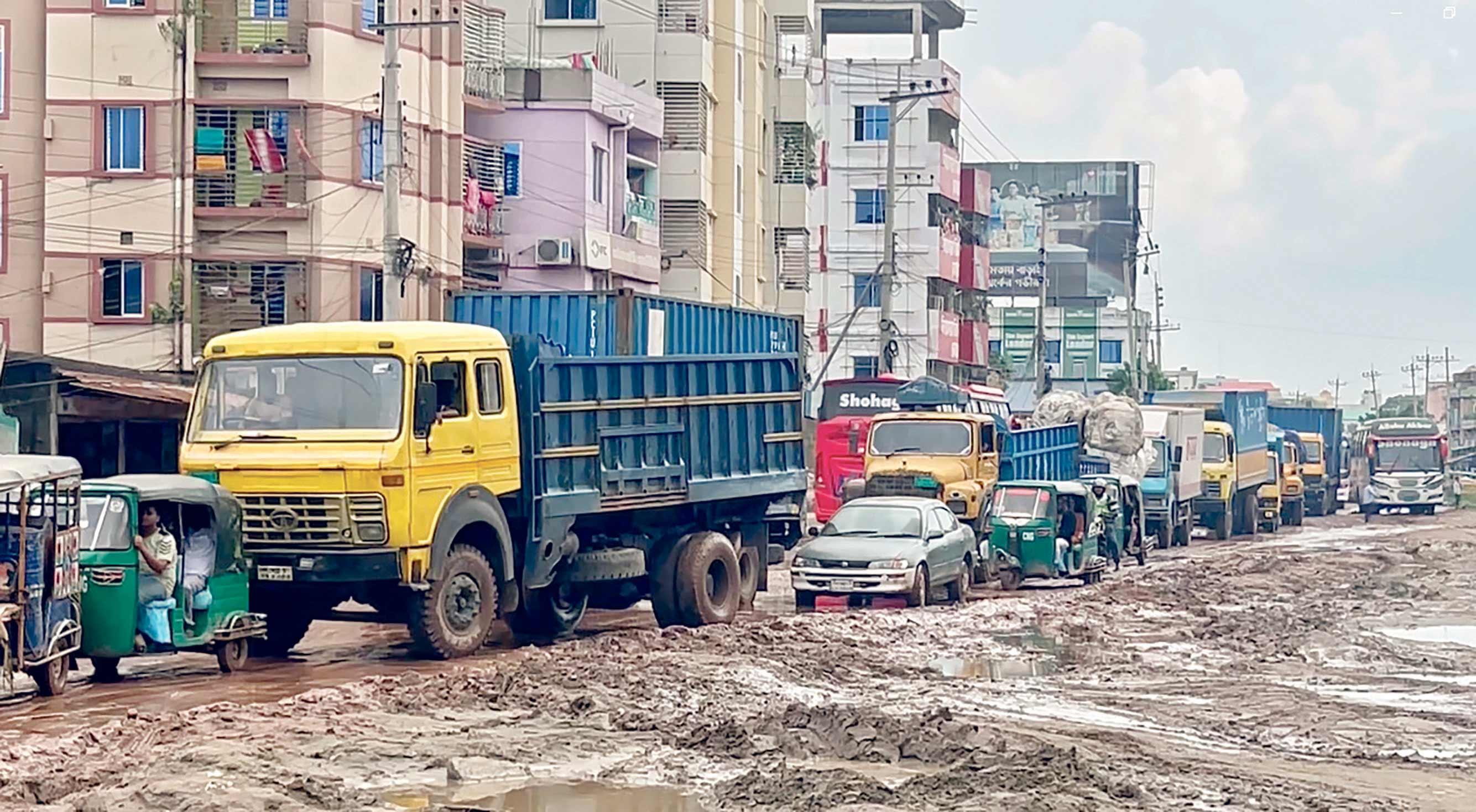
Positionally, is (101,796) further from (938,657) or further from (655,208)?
(655,208)

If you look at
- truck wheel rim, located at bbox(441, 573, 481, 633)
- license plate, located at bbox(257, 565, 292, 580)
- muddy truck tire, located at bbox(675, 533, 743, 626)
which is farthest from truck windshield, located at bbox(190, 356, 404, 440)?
muddy truck tire, located at bbox(675, 533, 743, 626)

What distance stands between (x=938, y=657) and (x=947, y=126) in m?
57.8

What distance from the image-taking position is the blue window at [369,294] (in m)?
37.1

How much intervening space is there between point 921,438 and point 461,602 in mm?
13985

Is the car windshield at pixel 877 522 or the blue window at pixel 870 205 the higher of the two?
the blue window at pixel 870 205

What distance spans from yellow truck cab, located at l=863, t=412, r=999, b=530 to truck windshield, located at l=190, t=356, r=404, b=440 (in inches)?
531

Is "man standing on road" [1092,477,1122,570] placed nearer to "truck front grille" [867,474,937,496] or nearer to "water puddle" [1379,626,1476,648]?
"truck front grille" [867,474,937,496]

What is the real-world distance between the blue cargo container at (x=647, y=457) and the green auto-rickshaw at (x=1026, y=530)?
644 cm

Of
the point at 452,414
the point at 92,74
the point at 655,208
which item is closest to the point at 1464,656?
the point at 452,414

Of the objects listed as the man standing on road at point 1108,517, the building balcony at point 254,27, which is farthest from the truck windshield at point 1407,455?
the building balcony at point 254,27

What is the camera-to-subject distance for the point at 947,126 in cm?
7594

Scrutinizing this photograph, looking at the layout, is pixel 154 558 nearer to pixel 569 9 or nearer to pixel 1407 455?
pixel 569 9

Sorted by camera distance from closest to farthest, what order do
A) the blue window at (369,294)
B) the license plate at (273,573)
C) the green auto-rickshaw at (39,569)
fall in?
the green auto-rickshaw at (39,569) < the license plate at (273,573) < the blue window at (369,294)

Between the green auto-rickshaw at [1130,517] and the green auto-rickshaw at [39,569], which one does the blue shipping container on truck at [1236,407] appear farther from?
the green auto-rickshaw at [39,569]
